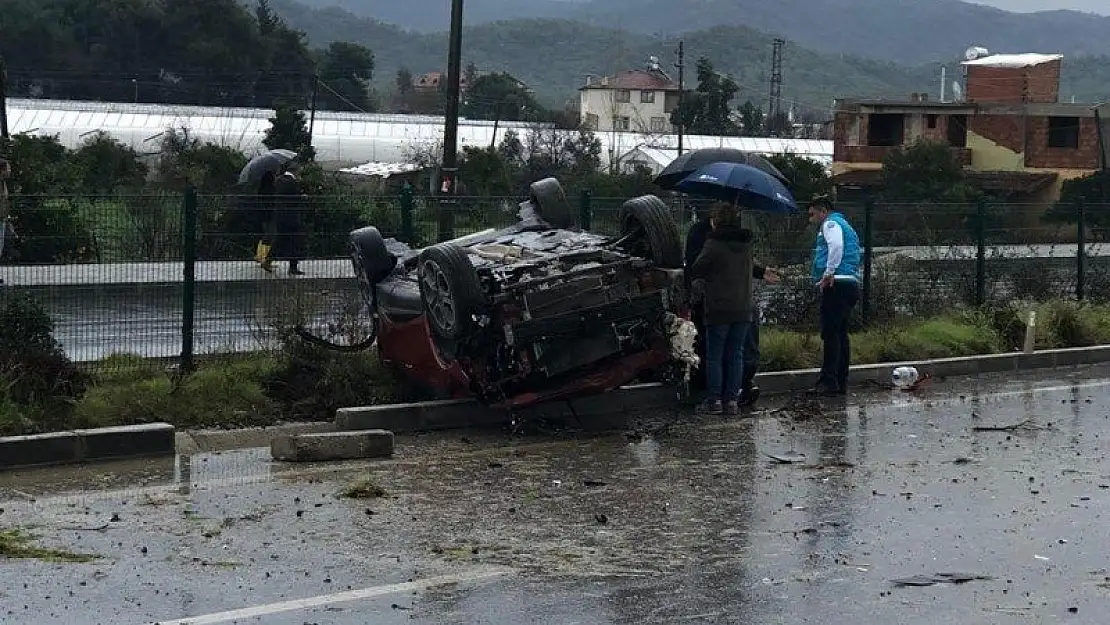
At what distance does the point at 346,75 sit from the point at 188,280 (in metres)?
88.7

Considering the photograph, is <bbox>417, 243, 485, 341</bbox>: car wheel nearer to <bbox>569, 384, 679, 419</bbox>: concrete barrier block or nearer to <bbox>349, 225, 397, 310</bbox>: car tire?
<bbox>349, 225, 397, 310</bbox>: car tire

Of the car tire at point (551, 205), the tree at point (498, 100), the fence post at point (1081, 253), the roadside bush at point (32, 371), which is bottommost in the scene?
the roadside bush at point (32, 371)

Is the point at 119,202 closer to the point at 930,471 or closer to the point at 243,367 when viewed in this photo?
the point at 243,367

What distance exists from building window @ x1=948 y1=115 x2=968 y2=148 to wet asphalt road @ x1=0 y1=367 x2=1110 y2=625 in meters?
61.7

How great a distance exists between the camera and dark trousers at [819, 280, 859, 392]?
13.9 m

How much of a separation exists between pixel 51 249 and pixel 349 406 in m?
2.56

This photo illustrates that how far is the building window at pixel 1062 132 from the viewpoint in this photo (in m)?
70.5

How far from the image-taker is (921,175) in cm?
5566

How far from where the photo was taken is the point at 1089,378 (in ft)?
52.6

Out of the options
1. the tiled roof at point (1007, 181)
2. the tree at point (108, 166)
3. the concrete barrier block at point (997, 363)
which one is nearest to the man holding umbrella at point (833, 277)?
the concrete barrier block at point (997, 363)

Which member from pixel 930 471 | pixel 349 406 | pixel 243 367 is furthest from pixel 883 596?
pixel 243 367

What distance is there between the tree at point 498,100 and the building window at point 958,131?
27321 mm

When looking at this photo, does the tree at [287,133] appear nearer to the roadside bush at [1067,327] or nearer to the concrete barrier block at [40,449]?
the roadside bush at [1067,327]

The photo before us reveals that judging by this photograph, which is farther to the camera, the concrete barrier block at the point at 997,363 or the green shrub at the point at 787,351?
the concrete barrier block at the point at 997,363
